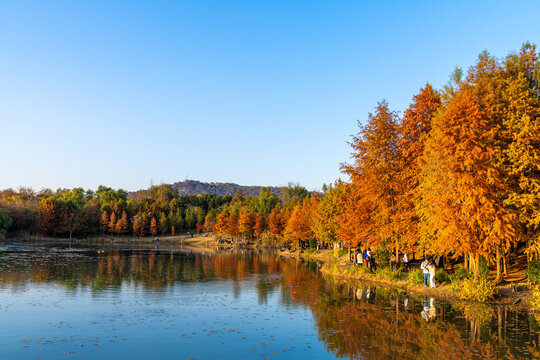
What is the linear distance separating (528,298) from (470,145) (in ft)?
34.5

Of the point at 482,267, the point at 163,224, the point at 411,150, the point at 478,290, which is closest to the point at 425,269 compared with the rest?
the point at 482,267

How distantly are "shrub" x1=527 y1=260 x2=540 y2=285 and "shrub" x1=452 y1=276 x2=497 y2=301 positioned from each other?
2.58m

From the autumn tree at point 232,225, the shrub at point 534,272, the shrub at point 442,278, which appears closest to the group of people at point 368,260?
the shrub at point 442,278

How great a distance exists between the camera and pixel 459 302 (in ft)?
85.5

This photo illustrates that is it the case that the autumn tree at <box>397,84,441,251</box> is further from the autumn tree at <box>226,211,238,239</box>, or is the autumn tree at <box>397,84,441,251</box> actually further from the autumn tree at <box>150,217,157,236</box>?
the autumn tree at <box>150,217,157,236</box>

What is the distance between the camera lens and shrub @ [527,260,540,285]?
26391 millimetres

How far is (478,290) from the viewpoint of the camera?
25.8 m

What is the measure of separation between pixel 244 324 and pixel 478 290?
16.1m

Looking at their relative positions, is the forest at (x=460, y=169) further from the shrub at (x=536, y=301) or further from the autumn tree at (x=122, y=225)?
the autumn tree at (x=122, y=225)

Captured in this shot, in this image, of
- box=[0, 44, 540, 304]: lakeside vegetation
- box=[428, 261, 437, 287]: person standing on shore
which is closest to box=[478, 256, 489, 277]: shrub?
box=[0, 44, 540, 304]: lakeside vegetation

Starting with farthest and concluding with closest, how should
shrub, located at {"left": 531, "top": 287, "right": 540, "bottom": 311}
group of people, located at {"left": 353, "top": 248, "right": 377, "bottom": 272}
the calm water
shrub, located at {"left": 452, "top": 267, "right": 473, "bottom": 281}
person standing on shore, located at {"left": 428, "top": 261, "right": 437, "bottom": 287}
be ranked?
group of people, located at {"left": 353, "top": 248, "right": 377, "bottom": 272} → person standing on shore, located at {"left": 428, "top": 261, "right": 437, "bottom": 287} → shrub, located at {"left": 452, "top": 267, "right": 473, "bottom": 281} → shrub, located at {"left": 531, "top": 287, "right": 540, "bottom": 311} → the calm water

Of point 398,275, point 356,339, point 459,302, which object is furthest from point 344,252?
point 356,339

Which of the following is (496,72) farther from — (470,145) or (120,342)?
(120,342)

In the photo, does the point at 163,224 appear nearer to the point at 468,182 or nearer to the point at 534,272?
the point at 468,182
